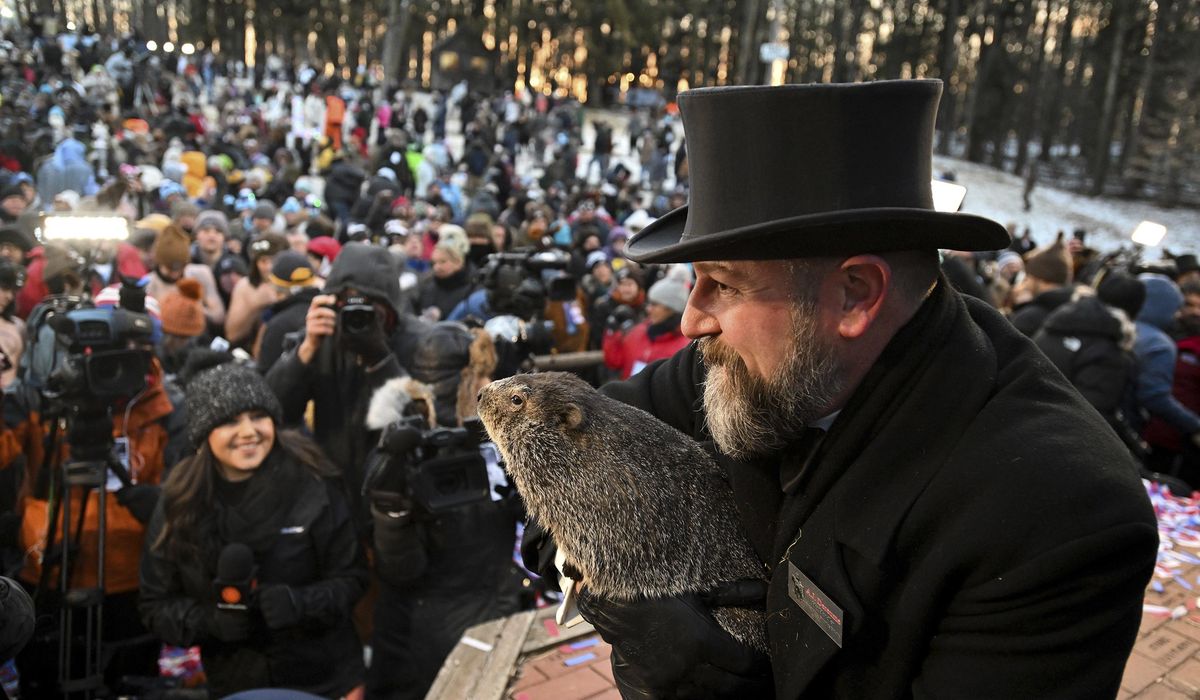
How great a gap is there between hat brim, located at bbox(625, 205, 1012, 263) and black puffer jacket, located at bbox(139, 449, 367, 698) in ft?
8.94

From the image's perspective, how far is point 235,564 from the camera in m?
3.41

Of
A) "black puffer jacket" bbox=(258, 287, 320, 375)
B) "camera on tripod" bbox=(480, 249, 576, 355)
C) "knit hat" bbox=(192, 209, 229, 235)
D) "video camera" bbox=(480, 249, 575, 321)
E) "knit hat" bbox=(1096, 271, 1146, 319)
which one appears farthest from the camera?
"knit hat" bbox=(192, 209, 229, 235)


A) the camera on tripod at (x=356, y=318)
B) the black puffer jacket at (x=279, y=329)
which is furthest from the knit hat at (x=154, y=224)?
the camera on tripod at (x=356, y=318)

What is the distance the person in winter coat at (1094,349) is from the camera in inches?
219

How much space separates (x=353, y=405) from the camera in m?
4.78

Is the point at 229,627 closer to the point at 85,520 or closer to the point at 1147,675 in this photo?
the point at 85,520

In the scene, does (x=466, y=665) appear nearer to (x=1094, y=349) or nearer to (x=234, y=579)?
(x=234, y=579)

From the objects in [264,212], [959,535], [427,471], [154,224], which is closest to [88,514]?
[427,471]

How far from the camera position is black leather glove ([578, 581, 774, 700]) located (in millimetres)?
1709

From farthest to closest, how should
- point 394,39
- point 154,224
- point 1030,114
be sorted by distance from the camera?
point 394,39 → point 1030,114 → point 154,224

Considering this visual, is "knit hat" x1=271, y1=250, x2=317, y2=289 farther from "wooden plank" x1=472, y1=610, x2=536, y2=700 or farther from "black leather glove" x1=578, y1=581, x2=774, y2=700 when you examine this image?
"black leather glove" x1=578, y1=581, x2=774, y2=700

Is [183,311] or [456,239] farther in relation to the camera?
[456,239]

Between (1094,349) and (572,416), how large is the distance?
16.2 ft

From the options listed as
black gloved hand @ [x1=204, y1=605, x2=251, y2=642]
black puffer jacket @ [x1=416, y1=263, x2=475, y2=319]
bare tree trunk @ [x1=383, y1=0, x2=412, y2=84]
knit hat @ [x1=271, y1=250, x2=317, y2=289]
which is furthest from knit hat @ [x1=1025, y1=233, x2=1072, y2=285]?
bare tree trunk @ [x1=383, y1=0, x2=412, y2=84]
